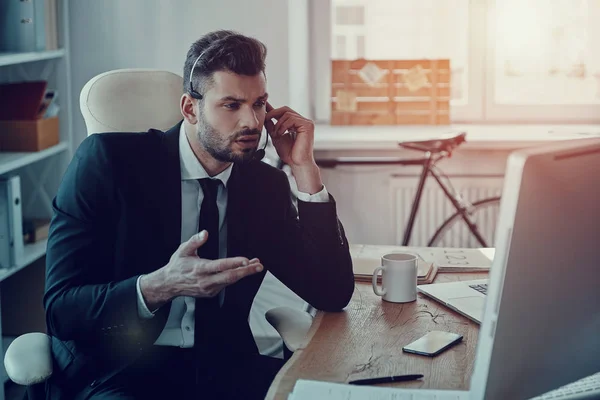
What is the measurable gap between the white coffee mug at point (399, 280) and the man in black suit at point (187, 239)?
0.26 feet

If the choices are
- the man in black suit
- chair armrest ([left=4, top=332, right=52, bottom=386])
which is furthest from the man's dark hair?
chair armrest ([left=4, top=332, right=52, bottom=386])

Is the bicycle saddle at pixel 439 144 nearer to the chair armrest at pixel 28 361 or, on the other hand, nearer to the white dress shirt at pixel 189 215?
the white dress shirt at pixel 189 215

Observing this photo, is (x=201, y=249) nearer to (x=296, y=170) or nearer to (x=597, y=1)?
(x=296, y=170)

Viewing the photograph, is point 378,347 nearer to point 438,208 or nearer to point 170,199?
point 170,199

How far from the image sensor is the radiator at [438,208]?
3424mm

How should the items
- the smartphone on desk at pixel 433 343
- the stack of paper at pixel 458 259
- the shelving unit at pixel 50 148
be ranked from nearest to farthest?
the smartphone on desk at pixel 433 343, the stack of paper at pixel 458 259, the shelving unit at pixel 50 148

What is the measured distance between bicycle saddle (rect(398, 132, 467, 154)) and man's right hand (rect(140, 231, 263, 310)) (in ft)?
5.77

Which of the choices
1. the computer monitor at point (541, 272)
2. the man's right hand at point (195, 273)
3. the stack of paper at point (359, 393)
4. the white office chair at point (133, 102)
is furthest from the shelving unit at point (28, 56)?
the computer monitor at point (541, 272)

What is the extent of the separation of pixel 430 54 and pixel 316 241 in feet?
6.75

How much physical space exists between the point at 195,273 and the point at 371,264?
2.07 feet

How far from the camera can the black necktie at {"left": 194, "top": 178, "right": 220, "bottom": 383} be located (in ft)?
5.68

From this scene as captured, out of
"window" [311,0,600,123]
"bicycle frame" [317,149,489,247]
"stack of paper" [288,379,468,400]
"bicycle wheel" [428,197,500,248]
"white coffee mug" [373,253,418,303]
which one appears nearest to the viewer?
"stack of paper" [288,379,468,400]

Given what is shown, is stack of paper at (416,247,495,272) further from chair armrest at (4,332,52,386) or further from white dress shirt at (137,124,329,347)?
chair armrest at (4,332,52,386)

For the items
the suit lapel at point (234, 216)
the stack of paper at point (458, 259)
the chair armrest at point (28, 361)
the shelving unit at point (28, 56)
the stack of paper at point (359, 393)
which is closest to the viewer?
the stack of paper at point (359, 393)
